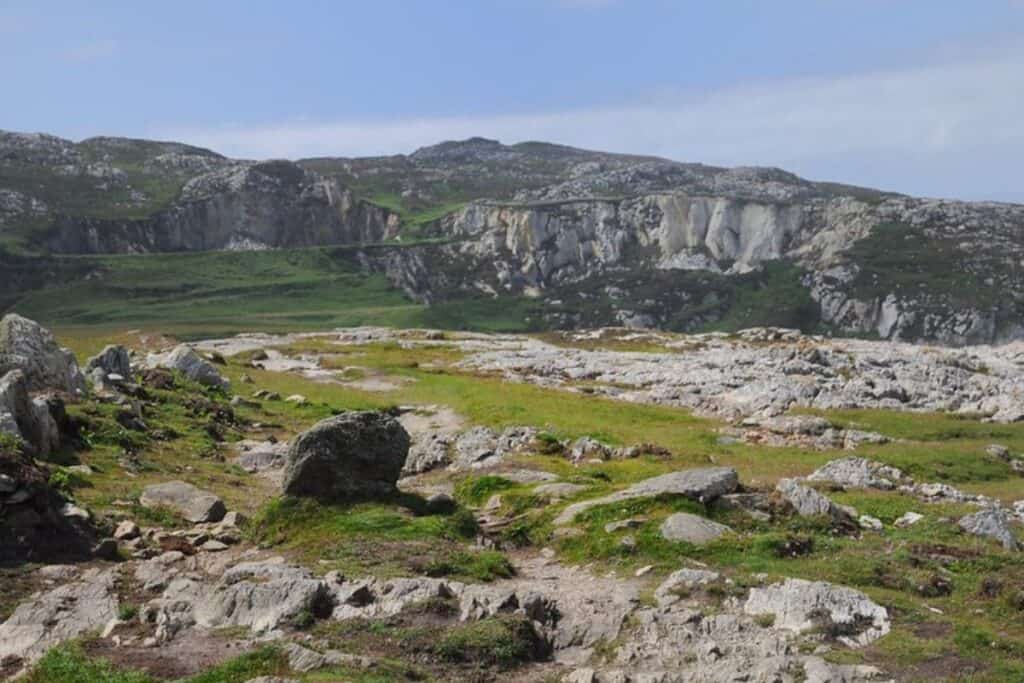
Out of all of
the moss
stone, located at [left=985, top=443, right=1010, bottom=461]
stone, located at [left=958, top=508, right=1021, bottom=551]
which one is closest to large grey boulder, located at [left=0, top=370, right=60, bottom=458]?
the moss

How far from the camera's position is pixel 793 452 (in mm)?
48719

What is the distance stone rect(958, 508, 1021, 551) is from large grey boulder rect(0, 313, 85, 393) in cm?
3879

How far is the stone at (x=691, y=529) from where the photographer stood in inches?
1010

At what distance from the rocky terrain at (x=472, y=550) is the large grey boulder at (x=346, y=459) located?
0.08 metres

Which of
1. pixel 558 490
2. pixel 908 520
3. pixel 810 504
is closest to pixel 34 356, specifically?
pixel 558 490

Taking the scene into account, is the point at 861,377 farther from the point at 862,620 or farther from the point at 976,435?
the point at 862,620

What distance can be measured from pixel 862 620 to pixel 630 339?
125374 mm

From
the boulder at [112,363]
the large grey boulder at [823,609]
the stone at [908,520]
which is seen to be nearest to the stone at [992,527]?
the stone at [908,520]

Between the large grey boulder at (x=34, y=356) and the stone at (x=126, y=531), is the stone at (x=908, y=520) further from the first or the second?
the large grey boulder at (x=34, y=356)

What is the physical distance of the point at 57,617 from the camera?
2106 cm

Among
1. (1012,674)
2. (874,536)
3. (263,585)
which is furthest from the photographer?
(874,536)

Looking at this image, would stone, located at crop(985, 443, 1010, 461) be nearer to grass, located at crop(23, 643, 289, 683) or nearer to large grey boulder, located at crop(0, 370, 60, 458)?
grass, located at crop(23, 643, 289, 683)

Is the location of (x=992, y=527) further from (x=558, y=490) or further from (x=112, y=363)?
(x=112, y=363)

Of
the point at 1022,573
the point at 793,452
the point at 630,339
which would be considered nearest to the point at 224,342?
the point at 630,339
